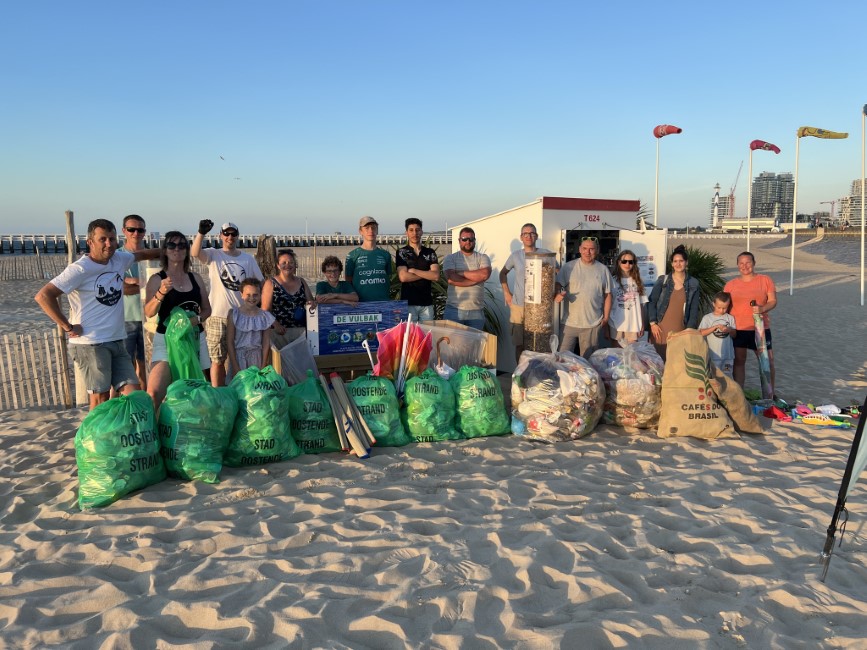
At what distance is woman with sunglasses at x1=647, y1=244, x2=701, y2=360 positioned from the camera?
5.83 metres

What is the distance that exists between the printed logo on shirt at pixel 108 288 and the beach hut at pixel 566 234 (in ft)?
13.6

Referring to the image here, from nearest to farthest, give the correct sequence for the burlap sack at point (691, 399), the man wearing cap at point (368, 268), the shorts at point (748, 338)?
1. the burlap sack at point (691, 399)
2. the man wearing cap at point (368, 268)
3. the shorts at point (748, 338)

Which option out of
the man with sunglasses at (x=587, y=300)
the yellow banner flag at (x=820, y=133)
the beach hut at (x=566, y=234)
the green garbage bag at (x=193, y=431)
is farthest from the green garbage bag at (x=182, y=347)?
the yellow banner flag at (x=820, y=133)

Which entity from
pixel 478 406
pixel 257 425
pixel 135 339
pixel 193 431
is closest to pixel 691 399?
pixel 478 406

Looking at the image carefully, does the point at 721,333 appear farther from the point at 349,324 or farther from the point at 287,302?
the point at 287,302

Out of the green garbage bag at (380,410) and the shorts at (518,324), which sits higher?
the shorts at (518,324)

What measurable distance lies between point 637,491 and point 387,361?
2.31 metres

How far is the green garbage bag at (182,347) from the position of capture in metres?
4.39

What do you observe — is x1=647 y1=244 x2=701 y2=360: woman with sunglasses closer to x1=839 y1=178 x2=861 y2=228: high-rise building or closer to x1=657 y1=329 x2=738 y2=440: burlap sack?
x1=657 y1=329 x2=738 y2=440: burlap sack

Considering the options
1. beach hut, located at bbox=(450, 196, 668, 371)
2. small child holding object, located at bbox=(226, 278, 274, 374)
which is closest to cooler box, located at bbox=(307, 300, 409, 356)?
small child holding object, located at bbox=(226, 278, 274, 374)

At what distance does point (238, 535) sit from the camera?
3.14 meters

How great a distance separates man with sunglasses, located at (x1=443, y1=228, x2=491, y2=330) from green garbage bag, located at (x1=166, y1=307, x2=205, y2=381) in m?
Answer: 2.52

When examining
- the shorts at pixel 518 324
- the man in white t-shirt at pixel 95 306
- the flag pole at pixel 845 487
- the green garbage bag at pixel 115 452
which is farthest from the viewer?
the shorts at pixel 518 324

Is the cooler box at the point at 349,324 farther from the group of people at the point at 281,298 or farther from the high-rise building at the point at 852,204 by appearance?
the high-rise building at the point at 852,204
